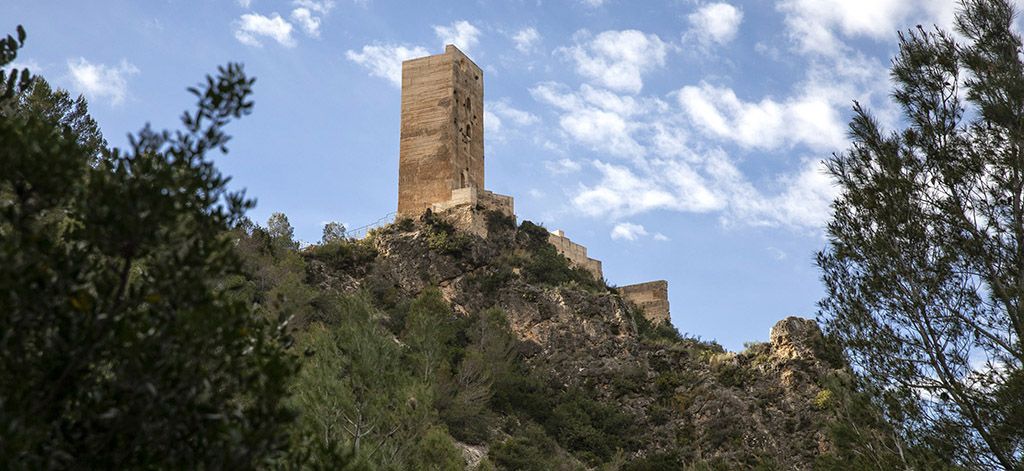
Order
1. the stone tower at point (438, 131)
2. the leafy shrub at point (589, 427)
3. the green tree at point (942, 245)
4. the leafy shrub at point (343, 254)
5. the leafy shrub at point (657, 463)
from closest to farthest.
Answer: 1. the green tree at point (942, 245)
2. the leafy shrub at point (657, 463)
3. the leafy shrub at point (589, 427)
4. the leafy shrub at point (343, 254)
5. the stone tower at point (438, 131)

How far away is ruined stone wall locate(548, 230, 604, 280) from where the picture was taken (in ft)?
144

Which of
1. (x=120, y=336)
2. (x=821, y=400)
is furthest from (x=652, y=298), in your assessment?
(x=120, y=336)

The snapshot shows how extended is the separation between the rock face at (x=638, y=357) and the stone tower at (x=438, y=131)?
6.45 ft

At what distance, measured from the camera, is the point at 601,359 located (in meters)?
35.7

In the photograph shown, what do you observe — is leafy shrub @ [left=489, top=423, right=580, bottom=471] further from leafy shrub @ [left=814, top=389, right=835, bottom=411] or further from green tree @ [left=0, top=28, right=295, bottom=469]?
green tree @ [left=0, top=28, right=295, bottom=469]

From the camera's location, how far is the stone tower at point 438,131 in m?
42.1

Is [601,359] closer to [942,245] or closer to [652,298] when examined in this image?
[652,298]

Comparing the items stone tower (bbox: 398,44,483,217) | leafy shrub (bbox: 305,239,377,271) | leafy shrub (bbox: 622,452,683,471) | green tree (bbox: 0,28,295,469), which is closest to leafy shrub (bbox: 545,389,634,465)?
leafy shrub (bbox: 622,452,683,471)

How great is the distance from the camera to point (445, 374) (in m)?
29.9

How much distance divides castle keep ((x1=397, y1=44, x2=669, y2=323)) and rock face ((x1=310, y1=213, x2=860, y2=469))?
48.4 inches

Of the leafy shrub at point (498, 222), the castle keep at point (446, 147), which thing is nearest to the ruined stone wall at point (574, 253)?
the castle keep at point (446, 147)

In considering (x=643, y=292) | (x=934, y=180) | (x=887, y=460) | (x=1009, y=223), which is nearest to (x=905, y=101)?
(x=934, y=180)

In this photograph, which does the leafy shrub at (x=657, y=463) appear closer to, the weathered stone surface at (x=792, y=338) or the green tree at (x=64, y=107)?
the weathered stone surface at (x=792, y=338)

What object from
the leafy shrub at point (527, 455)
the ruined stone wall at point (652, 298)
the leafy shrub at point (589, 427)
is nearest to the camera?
the leafy shrub at point (527, 455)
